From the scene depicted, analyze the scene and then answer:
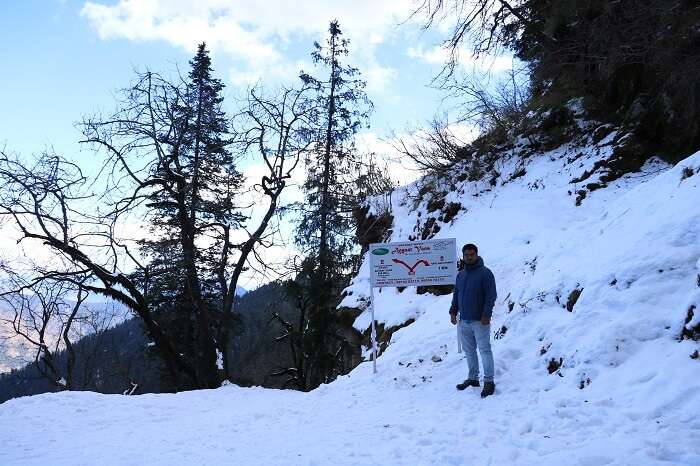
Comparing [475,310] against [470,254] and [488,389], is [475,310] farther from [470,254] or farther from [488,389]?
[488,389]

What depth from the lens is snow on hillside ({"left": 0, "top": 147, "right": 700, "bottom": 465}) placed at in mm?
4039

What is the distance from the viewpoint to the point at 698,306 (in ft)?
14.6

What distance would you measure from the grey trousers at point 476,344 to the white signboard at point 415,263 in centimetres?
239

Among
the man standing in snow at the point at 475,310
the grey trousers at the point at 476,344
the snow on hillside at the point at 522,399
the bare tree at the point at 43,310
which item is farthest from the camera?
the bare tree at the point at 43,310

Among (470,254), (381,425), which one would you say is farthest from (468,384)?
(470,254)

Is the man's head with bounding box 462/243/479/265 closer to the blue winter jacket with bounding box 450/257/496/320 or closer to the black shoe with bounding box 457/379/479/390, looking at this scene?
the blue winter jacket with bounding box 450/257/496/320

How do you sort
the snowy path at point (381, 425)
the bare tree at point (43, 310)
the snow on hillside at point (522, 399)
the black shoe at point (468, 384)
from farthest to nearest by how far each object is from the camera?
the bare tree at point (43, 310)
the black shoe at point (468, 384)
the snow on hillside at point (522, 399)
the snowy path at point (381, 425)

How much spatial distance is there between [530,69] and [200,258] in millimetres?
11100

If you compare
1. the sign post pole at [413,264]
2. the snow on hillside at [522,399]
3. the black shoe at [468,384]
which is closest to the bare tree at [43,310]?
the snow on hillside at [522,399]

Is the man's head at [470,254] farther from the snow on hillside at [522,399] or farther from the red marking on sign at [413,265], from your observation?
the red marking on sign at [413,265]

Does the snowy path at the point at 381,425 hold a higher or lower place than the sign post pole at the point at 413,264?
lower

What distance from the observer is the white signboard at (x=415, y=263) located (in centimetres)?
868

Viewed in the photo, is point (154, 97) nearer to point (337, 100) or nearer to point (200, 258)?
point (200, 258)

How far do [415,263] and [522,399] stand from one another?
3871 mm
